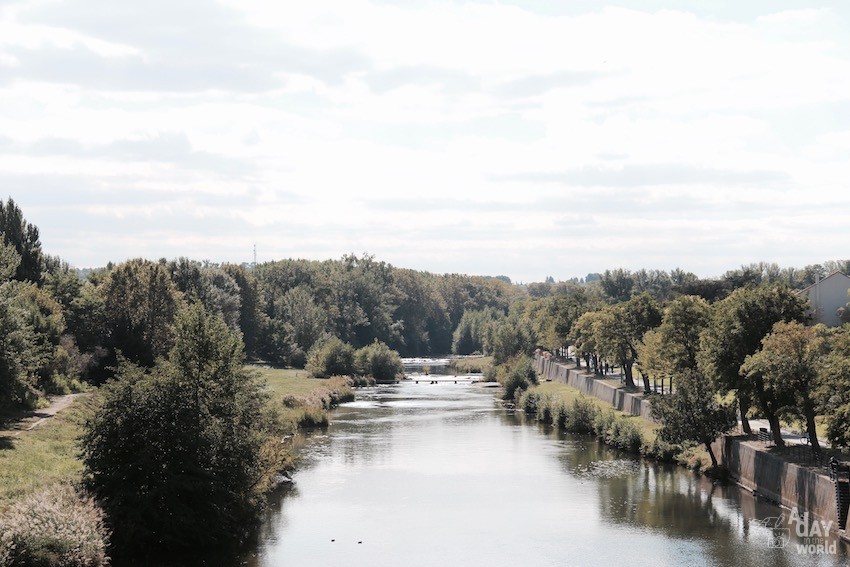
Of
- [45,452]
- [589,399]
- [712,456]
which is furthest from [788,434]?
[45,452]

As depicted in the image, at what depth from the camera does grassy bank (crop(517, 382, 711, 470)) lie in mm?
54219

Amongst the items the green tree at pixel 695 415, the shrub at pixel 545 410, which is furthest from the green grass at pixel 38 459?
the shrub at pixel 545 410

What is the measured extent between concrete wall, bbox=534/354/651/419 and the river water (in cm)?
722

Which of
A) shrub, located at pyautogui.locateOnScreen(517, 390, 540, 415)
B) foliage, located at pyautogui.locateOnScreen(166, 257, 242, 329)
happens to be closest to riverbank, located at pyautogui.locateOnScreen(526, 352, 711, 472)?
shrub, located at pyautogui.locateOnScreen(517, 390, 540, 415)

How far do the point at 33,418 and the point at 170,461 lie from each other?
1939cm

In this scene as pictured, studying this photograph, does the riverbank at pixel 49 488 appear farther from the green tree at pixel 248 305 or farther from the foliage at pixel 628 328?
the green tree at pixel 248 305

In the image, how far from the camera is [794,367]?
43.2 m

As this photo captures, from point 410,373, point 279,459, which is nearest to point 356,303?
point 410,373

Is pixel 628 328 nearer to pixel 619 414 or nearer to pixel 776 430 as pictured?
pixel 619 414

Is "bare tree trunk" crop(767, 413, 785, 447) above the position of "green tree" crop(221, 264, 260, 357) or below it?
below

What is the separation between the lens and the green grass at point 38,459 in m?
35.9

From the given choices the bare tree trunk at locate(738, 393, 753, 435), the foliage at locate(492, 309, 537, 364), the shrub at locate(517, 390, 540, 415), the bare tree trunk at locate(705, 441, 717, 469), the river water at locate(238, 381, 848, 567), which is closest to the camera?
the river water at locate(238, 381, 848, 567)
